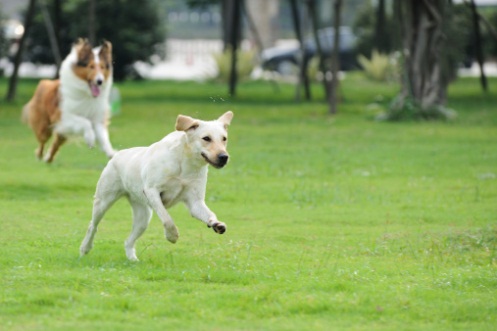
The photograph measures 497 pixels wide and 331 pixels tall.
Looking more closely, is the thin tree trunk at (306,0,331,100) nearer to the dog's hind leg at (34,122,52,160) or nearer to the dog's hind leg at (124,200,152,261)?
the dog's hind leg at (34,122,52,160)

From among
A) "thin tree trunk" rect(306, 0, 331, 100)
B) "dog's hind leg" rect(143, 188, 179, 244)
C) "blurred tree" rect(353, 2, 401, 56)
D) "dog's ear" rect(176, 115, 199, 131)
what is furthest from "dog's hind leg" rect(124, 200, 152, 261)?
"blurred tree" rect(353, 2, 401, 56)

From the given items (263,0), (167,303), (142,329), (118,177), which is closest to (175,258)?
(118,177)

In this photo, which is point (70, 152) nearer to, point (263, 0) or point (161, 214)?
point (161, 214)

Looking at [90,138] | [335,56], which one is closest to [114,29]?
[335,56]

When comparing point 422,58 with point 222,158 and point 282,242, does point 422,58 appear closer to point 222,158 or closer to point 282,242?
point 282,242

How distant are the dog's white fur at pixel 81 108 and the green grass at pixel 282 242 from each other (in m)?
0.62

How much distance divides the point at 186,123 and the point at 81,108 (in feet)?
27.7

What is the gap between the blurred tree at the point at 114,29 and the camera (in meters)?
40.2

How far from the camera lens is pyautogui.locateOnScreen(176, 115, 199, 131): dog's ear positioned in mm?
9219

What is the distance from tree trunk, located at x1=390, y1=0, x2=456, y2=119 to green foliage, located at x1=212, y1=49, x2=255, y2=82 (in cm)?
1320

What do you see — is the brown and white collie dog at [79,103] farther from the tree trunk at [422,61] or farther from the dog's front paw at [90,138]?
the tree trunk at [422,61]

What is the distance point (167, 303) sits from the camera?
8250 millimetres

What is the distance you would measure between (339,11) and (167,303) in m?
19.3

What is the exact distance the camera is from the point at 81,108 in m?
17.4
